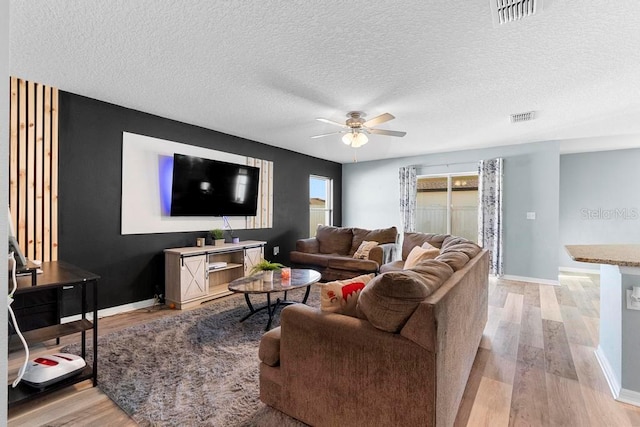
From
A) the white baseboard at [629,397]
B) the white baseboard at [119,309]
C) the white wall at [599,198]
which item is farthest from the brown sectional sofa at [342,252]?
the white wall at [599,198]

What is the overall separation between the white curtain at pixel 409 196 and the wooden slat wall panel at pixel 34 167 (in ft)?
19.0

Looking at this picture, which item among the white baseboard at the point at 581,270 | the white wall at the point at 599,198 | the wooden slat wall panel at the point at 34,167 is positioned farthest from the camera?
the white baseboard at the point at 581,270

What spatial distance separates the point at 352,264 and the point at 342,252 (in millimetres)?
781

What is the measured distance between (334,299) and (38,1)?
2499 millimetres

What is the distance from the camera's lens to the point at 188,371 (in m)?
2.21

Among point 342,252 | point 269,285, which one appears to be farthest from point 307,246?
point 269,285

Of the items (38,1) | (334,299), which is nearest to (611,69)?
(334,299)

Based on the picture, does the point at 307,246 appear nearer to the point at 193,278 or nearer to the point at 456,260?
the point at 193,278

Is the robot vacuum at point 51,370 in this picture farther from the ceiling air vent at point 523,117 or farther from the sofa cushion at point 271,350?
the ceiling air vent at point 523,117

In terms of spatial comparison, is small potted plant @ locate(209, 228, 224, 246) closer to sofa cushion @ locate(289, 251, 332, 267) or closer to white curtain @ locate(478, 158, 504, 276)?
sofa cushion @ locate(289, 251, 332, 267)

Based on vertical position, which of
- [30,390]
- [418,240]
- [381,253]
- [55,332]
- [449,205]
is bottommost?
[30,390]

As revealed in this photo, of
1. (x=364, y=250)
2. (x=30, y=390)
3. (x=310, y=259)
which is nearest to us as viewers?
(x=30, y=390)

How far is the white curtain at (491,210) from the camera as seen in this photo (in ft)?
17.7

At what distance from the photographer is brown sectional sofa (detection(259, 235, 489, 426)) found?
1312mm
